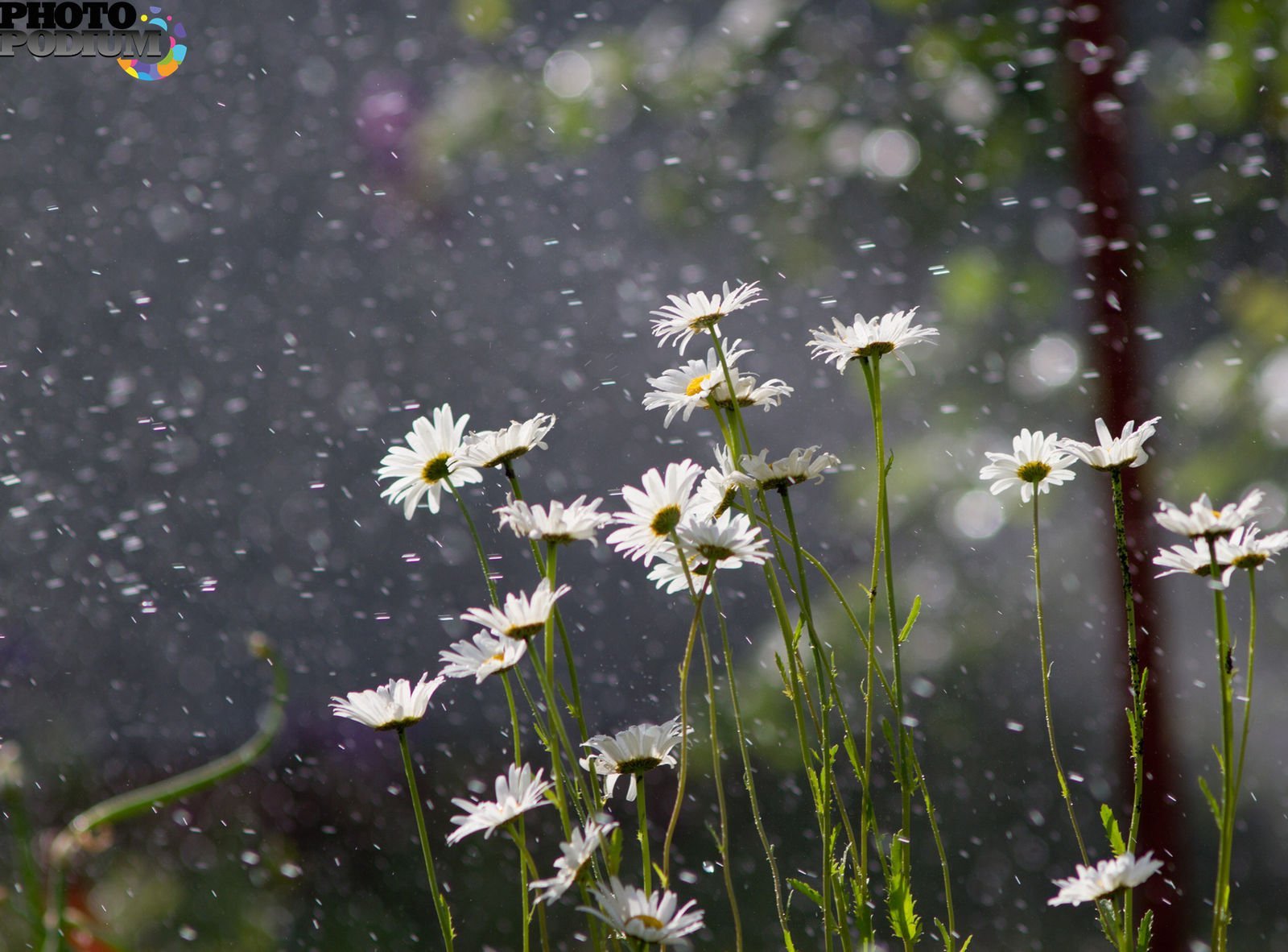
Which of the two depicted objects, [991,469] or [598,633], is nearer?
[991,469]

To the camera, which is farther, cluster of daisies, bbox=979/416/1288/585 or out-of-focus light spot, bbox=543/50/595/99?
out-of-focus light spot, bbox=543/50/595/99

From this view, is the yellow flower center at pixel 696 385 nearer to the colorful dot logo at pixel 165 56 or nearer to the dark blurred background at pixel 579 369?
the dark blurred background at pixel 579 369

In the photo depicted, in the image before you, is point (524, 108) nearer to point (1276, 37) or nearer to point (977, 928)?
point (1276, 37)

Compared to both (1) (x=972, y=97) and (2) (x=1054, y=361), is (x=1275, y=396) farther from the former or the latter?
(1) (x=972, y=97)

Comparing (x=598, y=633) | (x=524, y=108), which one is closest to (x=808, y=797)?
(x=598, y=633)

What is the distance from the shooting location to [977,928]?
54.7 inches

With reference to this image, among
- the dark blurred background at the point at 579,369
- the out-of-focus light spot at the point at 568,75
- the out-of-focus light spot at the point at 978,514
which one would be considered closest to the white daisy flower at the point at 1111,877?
the dark blurred background at the point at 579,369

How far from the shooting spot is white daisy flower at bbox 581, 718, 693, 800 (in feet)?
1.02

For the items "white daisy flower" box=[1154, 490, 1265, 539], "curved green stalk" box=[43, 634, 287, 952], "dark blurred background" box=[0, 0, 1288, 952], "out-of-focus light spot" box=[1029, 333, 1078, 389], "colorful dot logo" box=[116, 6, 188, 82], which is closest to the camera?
"curved green stalk" box=[43, 634, 287, 952]

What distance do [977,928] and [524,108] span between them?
1.35 metres

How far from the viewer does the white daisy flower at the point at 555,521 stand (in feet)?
0.95

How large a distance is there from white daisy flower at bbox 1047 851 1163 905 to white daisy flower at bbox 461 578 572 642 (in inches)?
6.2

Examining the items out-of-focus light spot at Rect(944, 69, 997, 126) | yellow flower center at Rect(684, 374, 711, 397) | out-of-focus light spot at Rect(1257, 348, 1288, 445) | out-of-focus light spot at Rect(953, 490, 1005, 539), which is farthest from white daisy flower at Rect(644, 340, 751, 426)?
out-of-focus light spot at Rect(944, 69, 997, 126)

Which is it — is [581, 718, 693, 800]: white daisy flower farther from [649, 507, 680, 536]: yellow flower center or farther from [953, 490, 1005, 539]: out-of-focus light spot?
[953, 490, 1005, 539]: out-of-focus light spot
